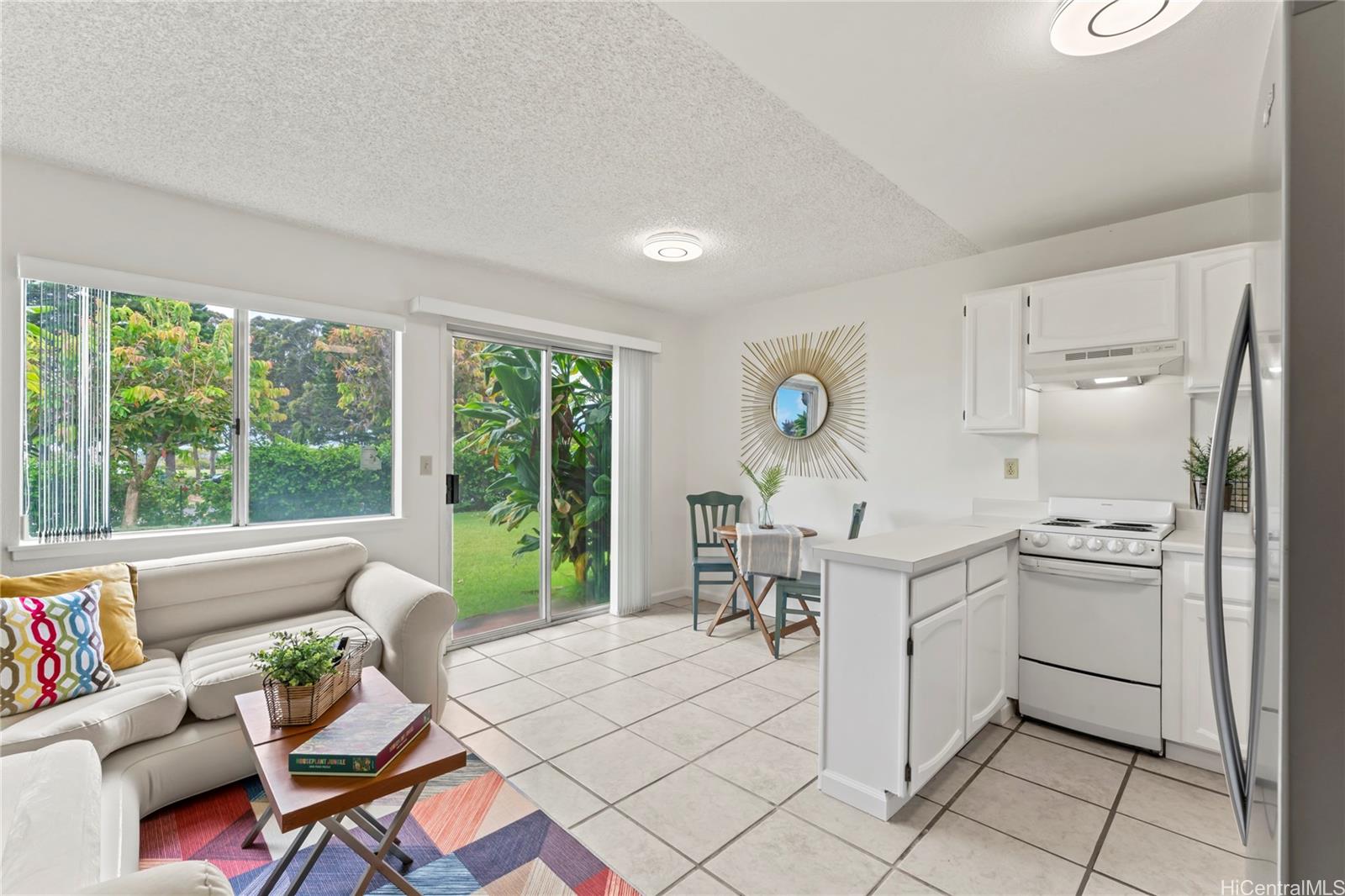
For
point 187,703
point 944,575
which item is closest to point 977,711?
point 944,575

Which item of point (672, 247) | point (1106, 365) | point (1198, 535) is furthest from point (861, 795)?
point (672, 247)

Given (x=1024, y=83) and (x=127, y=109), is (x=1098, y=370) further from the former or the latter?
(x=127, y=109)

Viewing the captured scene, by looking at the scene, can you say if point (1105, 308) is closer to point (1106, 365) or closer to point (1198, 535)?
point (1106, 365)

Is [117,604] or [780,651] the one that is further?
[780,651]

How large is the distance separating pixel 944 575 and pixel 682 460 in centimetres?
333

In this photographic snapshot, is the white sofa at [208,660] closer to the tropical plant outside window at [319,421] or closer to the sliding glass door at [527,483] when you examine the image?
the tropical plant outside window at [319,421]

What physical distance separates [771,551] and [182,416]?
3.29 meters

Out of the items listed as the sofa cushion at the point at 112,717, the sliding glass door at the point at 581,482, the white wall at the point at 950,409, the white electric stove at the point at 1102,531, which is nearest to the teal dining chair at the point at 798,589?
the white wall at the point at 950,409

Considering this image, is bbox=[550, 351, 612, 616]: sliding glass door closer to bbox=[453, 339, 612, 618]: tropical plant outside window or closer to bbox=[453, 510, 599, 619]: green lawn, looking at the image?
bbox=[453, 339, 612, 618]: tropical plant outside window

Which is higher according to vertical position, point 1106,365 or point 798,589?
point 1106,365

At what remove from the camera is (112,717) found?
6.48ft

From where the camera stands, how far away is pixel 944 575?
→ 2.29 m

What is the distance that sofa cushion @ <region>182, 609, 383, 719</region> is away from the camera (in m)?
2.22

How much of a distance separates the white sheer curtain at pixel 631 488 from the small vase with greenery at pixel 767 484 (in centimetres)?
85
